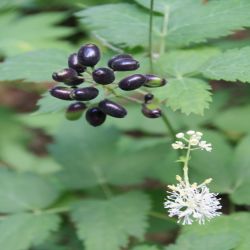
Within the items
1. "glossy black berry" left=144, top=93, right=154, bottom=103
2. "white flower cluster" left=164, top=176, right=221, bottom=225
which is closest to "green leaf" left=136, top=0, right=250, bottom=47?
"glossy black berry" left=144, top=93, right=154, bottom=103

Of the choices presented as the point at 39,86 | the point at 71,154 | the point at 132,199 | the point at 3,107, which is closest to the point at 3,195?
the point at 71,154

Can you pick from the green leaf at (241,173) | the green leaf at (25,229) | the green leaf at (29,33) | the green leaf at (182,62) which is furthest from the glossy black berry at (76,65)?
the green leaf at (29,33)

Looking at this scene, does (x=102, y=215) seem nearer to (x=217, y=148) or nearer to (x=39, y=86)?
(x=217, y=148)

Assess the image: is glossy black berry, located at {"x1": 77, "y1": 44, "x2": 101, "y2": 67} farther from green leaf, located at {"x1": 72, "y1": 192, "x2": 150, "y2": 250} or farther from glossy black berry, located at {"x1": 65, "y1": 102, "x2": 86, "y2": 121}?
green leaf, located at {"x1": 72, "y1": 192, "x2": 150, "y2": 250}

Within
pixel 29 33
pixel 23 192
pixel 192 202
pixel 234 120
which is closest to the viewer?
pixel 192 202

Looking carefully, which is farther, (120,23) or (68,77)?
(120,23)

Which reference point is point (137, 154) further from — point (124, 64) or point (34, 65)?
point (124, 64)

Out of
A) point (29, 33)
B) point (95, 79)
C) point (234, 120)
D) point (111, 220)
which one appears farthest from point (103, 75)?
point (29, 33)
